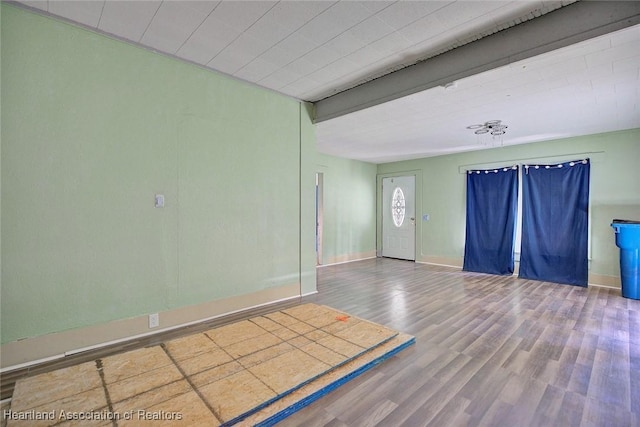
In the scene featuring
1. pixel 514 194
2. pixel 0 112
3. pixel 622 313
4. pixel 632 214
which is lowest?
pixel 622 313

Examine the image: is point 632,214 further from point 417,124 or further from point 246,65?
point 246,65

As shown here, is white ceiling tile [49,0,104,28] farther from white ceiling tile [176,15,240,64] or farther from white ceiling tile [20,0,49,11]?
white ceiling tile [176,15,240,64]

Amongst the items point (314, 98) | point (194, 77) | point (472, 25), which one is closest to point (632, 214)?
point (472, 25)

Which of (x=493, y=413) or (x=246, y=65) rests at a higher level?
(x=246, y=65)

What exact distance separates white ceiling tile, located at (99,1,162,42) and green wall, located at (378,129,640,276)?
253 inches

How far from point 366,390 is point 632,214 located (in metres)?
5.67

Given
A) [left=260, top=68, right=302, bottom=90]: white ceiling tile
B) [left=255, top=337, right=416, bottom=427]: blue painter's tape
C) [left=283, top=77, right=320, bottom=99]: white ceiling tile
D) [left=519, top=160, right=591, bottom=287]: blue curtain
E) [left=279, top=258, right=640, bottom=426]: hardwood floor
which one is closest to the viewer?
[left=255, top=337, right=416, bottom=427]: blue painter's tape

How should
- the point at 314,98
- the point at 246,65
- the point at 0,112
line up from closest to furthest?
the point at 0,112, the point at 246,65, the point at 314,98

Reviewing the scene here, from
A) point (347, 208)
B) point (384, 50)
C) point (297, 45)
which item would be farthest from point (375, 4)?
point (347, 208)

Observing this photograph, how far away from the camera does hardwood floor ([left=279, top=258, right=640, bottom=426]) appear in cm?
186

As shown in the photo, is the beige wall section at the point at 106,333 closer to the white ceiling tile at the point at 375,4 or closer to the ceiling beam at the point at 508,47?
the ceiling beam at the point at 508,47

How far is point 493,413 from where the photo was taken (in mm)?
1861

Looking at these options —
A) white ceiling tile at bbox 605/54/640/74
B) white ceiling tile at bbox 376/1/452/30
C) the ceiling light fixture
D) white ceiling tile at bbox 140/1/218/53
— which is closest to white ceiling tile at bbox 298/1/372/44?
white ceiling tile at bbox 376/1/452/30

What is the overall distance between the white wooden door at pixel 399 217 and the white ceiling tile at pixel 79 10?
6883 mm
